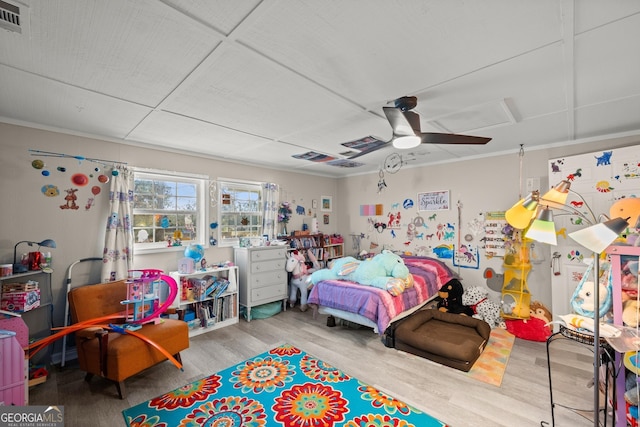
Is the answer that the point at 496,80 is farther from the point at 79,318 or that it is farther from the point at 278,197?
the point at 79,318

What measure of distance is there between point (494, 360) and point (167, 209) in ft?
14.5

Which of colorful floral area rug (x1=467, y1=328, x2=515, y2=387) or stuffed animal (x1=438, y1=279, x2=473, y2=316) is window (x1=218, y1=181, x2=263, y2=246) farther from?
colorful floral area rug (x1=467, y1=328, x2=515, y2=387)

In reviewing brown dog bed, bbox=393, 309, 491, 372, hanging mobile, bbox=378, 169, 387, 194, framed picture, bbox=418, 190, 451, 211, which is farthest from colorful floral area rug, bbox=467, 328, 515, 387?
hanging mobile, bbox=378, 169, 387, 194

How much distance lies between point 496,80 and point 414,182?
123 inches

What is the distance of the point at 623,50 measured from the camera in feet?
5.41

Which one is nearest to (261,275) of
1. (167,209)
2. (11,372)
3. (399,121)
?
(167,209)

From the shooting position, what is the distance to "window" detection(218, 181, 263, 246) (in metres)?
4.42

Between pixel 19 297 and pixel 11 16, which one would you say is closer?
pixel 11 16

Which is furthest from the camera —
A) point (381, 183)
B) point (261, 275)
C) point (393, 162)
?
point (381, 183)

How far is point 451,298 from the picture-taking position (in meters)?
4.19

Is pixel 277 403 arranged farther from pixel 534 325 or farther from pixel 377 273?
pixel 534 325

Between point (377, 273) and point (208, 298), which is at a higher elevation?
point (377, 273)

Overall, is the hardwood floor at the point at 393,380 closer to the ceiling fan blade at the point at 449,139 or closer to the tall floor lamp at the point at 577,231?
the tall floor lamp at the point at 577,231

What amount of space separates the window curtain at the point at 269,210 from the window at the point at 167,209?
3.22ft
